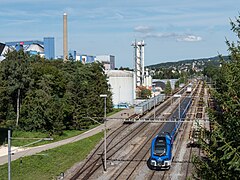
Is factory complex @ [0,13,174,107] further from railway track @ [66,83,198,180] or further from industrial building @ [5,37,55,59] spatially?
railway track @ [66,83,198,180]

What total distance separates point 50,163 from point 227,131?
28036mm

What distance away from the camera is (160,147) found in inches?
1287

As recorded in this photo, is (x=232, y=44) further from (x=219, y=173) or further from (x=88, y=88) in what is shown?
(x=88, y=88)

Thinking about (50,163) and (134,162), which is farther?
(134,162)

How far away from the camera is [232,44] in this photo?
38.6 ft

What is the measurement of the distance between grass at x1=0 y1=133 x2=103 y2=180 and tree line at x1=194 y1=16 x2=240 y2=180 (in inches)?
807

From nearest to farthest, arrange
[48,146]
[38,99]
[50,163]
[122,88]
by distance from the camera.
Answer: [50,163]
[48,146]
[38,99]
[122,88]

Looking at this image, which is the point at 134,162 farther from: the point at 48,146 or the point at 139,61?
the point at 139,61

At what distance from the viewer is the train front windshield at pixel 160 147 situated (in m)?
32.5

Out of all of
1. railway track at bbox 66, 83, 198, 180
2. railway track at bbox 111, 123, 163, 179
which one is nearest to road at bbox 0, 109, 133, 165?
railway track at bbox 66, 83, 198, 180

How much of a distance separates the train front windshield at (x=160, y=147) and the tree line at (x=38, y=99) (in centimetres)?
1937

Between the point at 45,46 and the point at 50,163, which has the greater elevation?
the point at 45,46

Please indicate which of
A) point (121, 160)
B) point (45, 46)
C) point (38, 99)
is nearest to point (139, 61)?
point (45, 46)

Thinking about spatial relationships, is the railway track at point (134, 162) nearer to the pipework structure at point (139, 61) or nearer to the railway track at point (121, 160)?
the railway track at point (121, 160)
